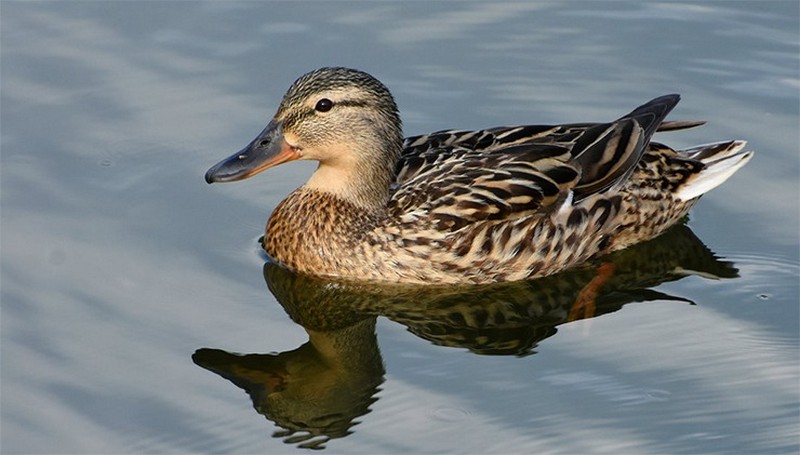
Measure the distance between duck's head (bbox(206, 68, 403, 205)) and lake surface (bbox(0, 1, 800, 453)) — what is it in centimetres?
75

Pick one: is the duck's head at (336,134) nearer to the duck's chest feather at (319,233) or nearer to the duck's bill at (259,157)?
the duck's bill at (259,157)

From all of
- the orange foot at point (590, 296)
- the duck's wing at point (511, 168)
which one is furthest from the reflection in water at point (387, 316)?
the duck's wing at point (511, 168)

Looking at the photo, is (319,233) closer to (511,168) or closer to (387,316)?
(387,316)

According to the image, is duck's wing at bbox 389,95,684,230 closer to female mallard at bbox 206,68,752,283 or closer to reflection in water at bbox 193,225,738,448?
female mallard at bbox 206,68,752,283

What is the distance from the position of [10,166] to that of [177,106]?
1655 mm

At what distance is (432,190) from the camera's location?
11086 mm

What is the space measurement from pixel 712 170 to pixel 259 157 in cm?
353

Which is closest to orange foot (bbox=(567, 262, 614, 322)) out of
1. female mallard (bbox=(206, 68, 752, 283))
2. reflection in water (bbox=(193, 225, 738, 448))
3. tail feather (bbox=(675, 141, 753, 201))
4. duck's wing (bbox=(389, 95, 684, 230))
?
reflection in water (bbox=(193, 225, 738, 448))

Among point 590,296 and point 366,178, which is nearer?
point 590,296

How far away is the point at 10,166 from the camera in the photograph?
12031 millimetres

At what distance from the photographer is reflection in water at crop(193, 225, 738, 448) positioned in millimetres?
9648

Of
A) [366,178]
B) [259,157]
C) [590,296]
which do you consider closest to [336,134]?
[366,178]

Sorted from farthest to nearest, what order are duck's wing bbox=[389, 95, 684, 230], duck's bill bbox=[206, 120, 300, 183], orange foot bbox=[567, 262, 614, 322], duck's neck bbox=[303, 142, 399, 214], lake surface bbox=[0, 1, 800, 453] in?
duck's neck bbox=[303, 142, 399, 214]
duck's wing bbox=[389, 95, 684, 230]
duck's bill bbox=[206, 120, 300, 183]
orange foot bbox=[567, 262, 614, 322]
lake surface bbox=[0, 1, 800, 453]

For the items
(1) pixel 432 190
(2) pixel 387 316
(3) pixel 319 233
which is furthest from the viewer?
(3) pixel 319 233
